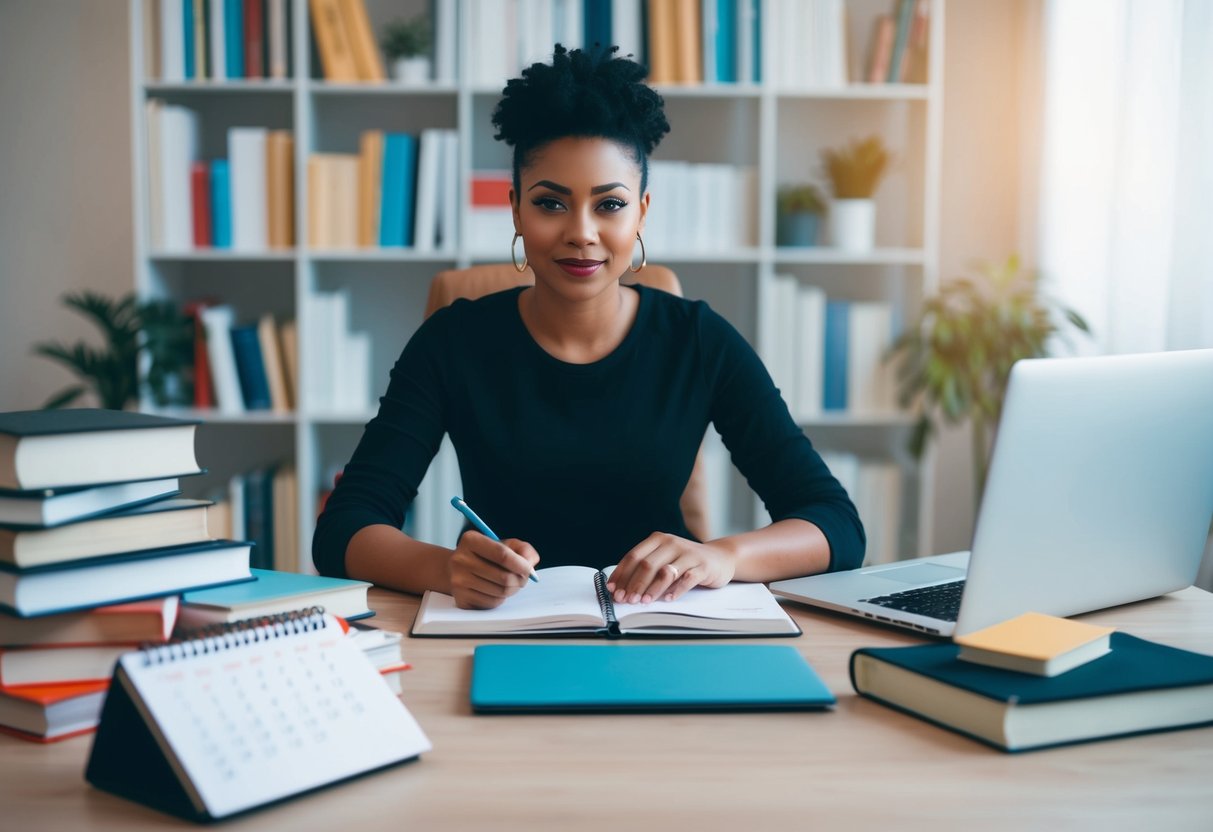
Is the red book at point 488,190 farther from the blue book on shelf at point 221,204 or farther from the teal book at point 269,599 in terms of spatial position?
the teal book at point 269,599

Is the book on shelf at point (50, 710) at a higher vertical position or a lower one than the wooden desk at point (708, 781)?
higher

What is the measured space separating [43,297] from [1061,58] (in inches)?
115

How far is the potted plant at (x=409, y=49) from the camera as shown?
2.86m

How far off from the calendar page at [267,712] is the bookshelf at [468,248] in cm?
217

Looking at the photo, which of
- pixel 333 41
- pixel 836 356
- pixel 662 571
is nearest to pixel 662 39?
pixel 333 41

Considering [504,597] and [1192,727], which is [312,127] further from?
[1192,727]

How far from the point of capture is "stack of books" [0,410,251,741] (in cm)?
78

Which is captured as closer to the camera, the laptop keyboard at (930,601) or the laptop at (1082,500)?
the laptop at (1082,500)

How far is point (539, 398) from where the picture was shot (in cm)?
163

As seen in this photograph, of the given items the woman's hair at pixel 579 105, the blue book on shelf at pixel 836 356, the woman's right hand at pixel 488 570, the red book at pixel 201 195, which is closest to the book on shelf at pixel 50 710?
the woman's right hand at pixel 488 570


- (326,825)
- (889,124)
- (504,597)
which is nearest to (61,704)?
(326,825)

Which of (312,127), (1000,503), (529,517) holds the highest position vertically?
(312,127)

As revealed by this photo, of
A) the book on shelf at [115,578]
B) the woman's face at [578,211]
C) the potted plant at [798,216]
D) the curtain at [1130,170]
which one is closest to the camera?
the book on shelf at [115,578]

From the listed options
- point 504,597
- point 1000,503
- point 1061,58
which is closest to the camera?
point 1000,503
